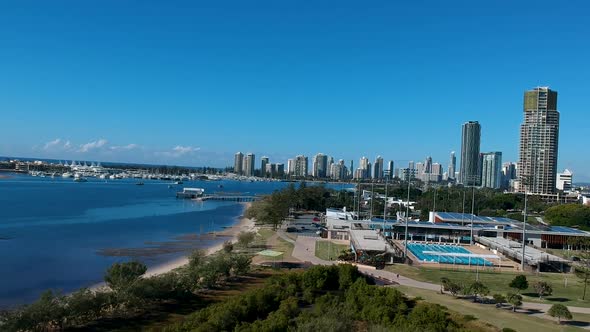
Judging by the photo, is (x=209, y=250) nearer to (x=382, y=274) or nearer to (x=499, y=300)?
(x=382, y=274)

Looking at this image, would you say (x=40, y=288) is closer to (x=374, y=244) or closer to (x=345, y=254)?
(x=345, y=254)

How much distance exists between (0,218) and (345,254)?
1466 inches

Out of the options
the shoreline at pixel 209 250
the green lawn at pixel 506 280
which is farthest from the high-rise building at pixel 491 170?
the green lawn at pixel 506 280

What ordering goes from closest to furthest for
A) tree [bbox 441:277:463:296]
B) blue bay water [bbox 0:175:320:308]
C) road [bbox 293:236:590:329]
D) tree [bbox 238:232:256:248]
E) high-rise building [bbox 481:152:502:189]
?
road [bbox 293:236:590:329] → tree [bbox 441:277:463:296] → blue bay water [bbox 0:175:320:308] → tree [bbox 238:232:256:248] → high-rise building [bbox 481:152:502:189]

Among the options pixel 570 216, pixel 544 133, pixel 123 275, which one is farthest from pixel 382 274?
pixel 544 133

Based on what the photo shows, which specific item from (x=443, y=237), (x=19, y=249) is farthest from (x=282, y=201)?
(x=19, y=249)

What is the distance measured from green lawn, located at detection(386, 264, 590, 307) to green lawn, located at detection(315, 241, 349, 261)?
4448 millimetres

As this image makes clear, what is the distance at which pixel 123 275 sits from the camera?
1869 centimetres

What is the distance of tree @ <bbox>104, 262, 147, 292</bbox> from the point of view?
1785cm

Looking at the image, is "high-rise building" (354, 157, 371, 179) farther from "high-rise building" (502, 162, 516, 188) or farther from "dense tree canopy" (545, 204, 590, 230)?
"dense tree canopy" (545, 204, 590, 230)

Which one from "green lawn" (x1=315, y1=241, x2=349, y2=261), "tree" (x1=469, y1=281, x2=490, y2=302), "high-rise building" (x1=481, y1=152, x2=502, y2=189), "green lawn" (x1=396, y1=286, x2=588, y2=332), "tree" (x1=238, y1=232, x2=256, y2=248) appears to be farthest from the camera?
"high-rise building" (x1=481, y1=152, x2=502, y2=189)

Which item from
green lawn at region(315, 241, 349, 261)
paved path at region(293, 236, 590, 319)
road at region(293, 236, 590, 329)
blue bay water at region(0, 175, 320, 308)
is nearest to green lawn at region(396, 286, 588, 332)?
road at region(293, 236, 590, 329)

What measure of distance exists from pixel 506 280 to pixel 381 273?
6590 millimetres

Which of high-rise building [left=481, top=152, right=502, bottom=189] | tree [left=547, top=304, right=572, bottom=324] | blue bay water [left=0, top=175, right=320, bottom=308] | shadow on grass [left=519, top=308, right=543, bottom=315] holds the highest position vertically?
high-rise building [left=481, top=152, right=502, bottom=189]
